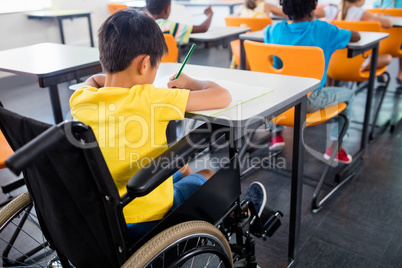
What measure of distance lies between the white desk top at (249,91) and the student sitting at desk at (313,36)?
22.8 inches

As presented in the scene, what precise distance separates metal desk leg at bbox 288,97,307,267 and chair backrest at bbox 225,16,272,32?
1.88 meters

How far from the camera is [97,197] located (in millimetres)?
802

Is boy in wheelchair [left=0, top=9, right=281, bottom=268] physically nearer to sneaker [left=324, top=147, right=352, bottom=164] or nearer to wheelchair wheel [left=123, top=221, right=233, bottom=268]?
wheelchair wheel [left=123, top=221, right=233, bottom=268]

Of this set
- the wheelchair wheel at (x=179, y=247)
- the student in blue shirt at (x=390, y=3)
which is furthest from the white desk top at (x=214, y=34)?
the student in blue shirt at (x=390, y=3)

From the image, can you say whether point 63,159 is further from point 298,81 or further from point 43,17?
point 43,17

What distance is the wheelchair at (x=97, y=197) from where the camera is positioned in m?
0.74

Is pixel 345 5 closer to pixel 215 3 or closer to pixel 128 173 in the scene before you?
pixel 128 173

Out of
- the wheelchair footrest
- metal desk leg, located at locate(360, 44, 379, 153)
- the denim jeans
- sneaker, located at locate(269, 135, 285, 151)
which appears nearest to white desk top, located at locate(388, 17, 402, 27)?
metal desk leg, located at locate(360, 44, 379, 153)

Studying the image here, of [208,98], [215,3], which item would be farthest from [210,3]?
[208,98]

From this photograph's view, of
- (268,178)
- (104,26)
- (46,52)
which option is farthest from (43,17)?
(104,26)

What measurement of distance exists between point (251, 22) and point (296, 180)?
1965 mm

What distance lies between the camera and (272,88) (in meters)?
1.25

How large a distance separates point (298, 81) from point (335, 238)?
0.76 m

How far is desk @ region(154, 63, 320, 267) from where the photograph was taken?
1.04 meters
